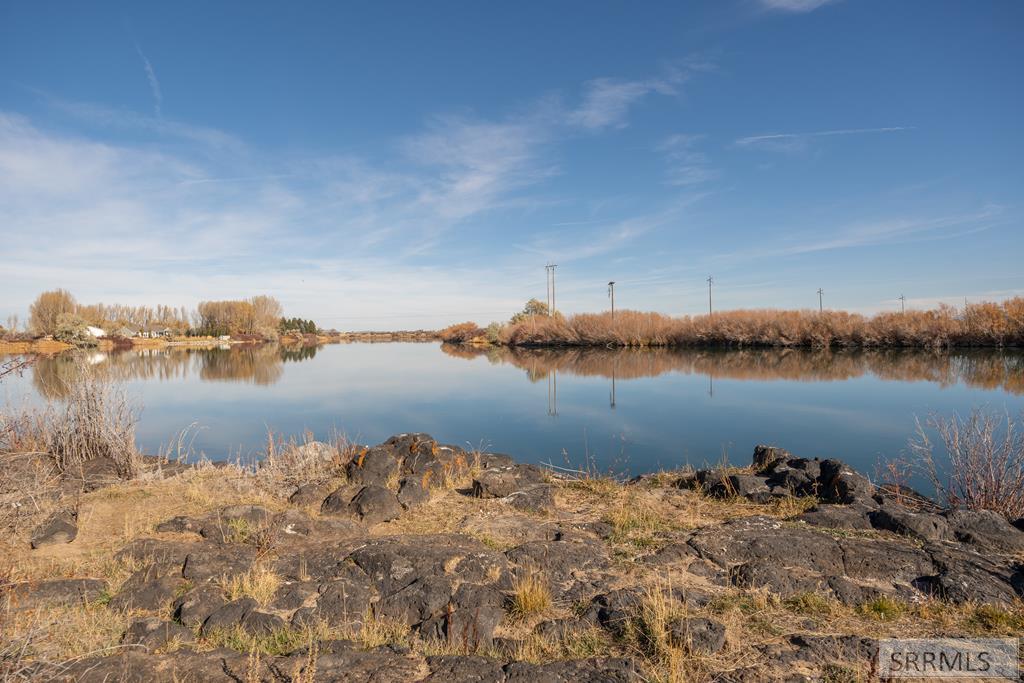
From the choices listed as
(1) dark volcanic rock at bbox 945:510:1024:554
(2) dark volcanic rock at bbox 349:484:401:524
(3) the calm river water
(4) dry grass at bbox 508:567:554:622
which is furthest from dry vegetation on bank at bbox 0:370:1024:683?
(3) the calm river water

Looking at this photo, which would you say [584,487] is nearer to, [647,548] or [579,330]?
[647,548]

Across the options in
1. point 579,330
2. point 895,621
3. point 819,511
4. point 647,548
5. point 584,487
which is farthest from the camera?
point 579,330

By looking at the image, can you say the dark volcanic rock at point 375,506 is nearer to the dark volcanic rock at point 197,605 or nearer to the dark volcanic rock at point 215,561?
the dark volcanic rock at point 215,561

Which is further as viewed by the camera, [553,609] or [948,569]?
[948,569]

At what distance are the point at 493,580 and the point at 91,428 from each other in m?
8.28

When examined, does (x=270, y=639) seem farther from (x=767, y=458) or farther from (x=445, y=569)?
(x=767, y=458)

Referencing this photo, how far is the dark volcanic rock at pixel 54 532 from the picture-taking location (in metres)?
5.55

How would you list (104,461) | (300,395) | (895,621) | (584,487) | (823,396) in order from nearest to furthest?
(895,621), (584,487), (104,461), (823,396), (300,395)

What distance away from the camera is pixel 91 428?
29.9 feet

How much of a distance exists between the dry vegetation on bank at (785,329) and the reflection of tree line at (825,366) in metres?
2.22

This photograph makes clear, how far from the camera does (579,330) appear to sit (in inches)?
2135

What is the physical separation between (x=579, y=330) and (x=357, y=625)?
5089 centimetres

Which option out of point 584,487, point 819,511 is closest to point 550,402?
point 584,487

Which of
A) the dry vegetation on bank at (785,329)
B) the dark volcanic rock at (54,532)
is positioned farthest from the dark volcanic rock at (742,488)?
the dry vegetation on bank at (785,329)
